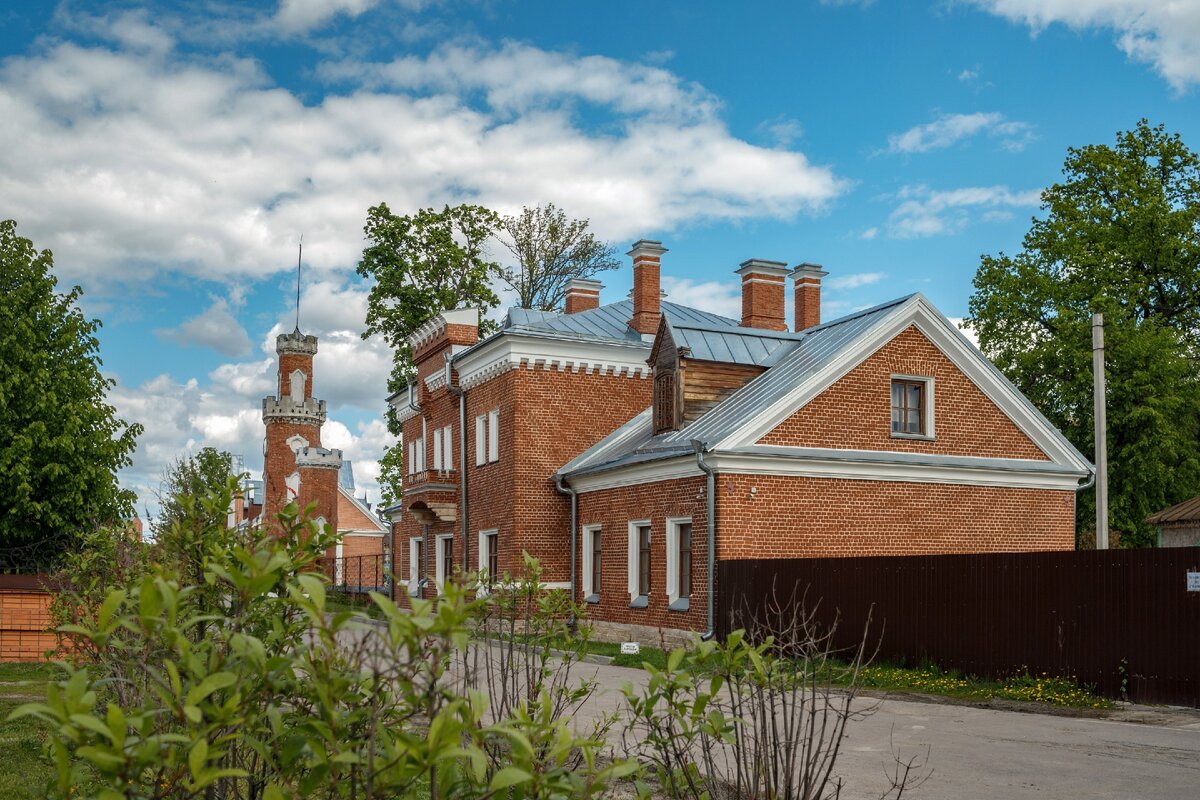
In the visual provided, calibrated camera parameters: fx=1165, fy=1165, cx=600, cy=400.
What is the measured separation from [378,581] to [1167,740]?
33.7m

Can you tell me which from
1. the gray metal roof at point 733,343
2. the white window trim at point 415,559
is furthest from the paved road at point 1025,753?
the white window trim at point 415,559

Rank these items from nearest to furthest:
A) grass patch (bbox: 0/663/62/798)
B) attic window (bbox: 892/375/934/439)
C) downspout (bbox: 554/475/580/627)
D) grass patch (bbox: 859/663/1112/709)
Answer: grass patch (bbox: 0/663/62/798) → grass patch (bbox: 859/663/1112/709) → attic window (bbox: 892/375/934/439) → downspout (bbox: 554/475/580/627)

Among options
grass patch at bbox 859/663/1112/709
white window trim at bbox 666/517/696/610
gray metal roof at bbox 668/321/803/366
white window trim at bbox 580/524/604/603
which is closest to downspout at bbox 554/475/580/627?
white window trim at bbox 580/524/604/603

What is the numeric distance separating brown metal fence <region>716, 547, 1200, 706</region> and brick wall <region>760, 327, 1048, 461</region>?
130 inches

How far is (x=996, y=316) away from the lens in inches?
1431

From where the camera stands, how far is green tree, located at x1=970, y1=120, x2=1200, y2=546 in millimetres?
32656

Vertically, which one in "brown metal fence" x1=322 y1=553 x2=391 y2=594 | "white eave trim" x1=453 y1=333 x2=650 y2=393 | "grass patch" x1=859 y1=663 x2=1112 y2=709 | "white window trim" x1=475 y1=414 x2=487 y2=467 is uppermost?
"white eave trim" x1=453 y1=333 x2=650 y2=393

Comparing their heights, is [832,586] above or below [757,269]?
below

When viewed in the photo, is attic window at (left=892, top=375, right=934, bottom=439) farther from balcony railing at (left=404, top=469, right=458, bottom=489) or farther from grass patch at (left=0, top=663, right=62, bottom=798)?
grass patch at (left=0, top=663, right=62, bottom=798)

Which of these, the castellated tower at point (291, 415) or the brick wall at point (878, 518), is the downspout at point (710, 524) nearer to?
the brick wall at point (878, 518)

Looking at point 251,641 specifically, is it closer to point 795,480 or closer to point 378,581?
point 795,480

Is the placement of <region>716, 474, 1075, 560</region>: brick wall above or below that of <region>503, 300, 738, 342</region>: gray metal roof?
below

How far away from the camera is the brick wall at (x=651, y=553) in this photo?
20484mm

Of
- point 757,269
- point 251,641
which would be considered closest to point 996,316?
point 757,269
